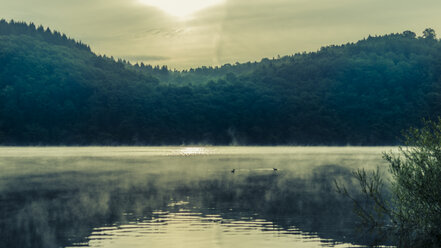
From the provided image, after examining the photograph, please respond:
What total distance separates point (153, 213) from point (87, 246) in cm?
1601

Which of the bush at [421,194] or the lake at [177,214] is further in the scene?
the lake at [177,214]

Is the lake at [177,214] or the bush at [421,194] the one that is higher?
the bush at [421,194]

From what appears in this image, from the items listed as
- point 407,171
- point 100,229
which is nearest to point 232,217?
point 100,229

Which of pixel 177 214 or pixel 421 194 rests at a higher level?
pixel 421 194

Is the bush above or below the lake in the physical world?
above

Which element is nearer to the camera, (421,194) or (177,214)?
(421,194)

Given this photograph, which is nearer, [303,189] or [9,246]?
[9,246]

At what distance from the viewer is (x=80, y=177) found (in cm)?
9744

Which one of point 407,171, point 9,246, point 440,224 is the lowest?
point 9,246

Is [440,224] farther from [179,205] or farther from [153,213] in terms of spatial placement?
[179,205]

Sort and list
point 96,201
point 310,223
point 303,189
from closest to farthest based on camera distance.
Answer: point 310,223
point 96,201
point 303,189

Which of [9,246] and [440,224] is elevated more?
[440,224]

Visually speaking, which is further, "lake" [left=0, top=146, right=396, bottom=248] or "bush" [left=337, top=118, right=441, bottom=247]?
"lake" [left=0, top=146, right=396, bottom=248]

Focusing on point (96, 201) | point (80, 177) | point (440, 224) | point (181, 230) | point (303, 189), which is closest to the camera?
point (440, 224)
